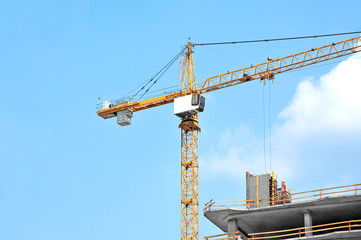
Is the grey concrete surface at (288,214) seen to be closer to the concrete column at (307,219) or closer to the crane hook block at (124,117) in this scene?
the concrete column at (307,219)

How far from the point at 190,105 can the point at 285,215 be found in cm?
5377

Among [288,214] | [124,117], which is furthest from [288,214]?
[124,117]

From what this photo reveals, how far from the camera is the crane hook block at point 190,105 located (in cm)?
9606

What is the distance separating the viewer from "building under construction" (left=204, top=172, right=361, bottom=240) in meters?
41.1

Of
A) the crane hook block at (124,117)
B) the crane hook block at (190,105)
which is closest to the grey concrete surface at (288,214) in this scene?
the crane hook block at (190,105)

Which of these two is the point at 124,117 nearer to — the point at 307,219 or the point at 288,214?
the point at 288,214

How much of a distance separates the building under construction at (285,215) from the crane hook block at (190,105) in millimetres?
46991

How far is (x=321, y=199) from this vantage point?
4175 cm

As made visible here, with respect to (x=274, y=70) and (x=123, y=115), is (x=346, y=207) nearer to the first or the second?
(x=274, y=70)

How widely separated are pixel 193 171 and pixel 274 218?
170 ft

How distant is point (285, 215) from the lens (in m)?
43.8

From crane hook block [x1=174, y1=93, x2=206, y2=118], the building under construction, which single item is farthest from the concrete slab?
crane hook block [x1=174, y1=93, x2=206, y2=118]

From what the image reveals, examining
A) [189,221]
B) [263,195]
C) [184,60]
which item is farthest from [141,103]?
[263,195]

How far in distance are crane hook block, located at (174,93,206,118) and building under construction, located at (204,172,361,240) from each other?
1850 inches
